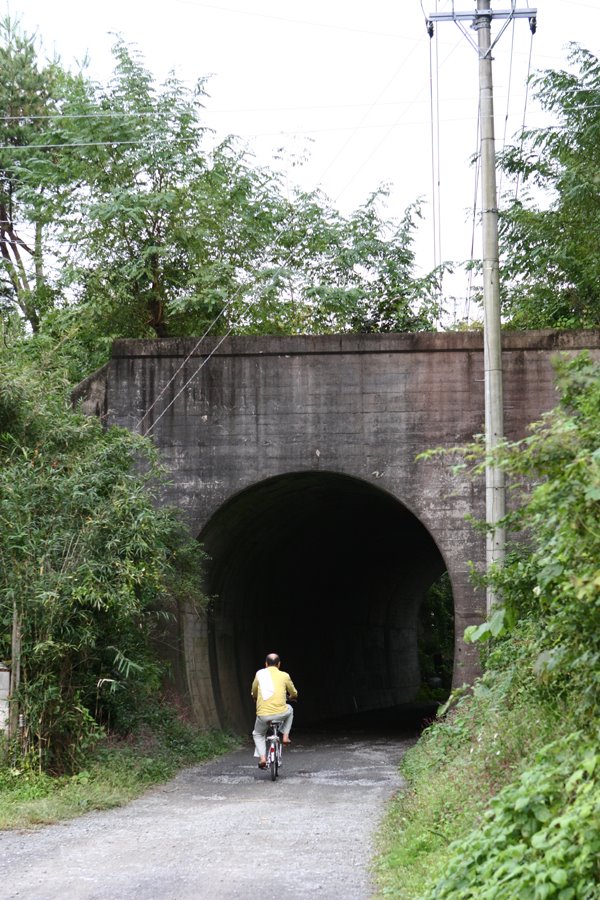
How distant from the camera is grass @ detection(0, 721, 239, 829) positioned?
847 cm

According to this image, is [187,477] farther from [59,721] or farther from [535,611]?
[535,611]

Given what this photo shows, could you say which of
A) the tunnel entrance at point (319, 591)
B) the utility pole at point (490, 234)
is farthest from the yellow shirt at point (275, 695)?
the tunnel entrance at point (319, 591)

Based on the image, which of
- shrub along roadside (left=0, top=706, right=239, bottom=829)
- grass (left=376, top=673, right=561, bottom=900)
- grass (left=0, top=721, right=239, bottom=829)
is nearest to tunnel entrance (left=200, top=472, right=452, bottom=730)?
shrub along roadside (left=0, top=706, right=239, bottom=829)

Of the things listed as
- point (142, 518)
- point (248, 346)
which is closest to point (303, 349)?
point (248, 346)

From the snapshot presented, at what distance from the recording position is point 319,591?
22.0 m

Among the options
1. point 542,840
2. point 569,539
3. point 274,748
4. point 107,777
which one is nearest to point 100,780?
point 107,777

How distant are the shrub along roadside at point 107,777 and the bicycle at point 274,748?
0.96 metres

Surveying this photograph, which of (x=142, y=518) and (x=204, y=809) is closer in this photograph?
(x=204, y=809)

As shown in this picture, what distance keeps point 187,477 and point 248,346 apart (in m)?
1.82

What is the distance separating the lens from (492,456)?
19.9ft

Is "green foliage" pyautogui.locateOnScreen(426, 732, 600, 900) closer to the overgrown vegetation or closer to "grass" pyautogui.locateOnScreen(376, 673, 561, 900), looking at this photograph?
the overgrown vegetation

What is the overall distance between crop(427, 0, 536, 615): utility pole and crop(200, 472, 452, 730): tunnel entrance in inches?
138

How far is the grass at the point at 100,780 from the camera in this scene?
8.47 m

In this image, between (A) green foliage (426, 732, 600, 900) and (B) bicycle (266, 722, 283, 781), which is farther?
(B) bicycle (266, 722, 283, 781)
